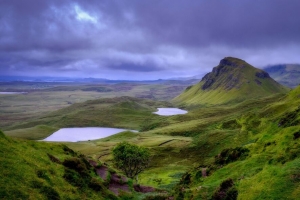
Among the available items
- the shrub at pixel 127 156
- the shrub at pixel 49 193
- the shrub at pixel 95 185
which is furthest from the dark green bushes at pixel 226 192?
the shrub at pixel 127 156

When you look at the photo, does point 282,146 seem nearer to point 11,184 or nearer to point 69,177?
point 69,177

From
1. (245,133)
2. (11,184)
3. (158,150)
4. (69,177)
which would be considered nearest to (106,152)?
(158,150)

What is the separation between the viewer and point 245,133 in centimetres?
13200

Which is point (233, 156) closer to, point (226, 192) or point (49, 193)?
point (226, 192)

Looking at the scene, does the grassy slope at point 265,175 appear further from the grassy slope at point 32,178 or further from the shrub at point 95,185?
the grassy slope at point 32,178

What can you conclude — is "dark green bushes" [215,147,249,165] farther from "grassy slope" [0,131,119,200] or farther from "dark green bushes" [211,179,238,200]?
"grassy slope" [0,131,119,200]

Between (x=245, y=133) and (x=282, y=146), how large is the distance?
88.7 meters

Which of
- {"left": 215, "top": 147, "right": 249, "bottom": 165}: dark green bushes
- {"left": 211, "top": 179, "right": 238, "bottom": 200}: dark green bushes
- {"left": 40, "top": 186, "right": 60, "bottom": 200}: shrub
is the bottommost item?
{"left": 215, "top": 147, "right": 249, "bottom": 165}: dark green bushes

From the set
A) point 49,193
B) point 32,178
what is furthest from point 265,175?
point 32,178

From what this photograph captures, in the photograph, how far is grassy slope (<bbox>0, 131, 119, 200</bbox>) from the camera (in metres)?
27.3

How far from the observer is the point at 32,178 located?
1190 inches

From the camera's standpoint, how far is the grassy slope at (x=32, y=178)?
89.5 feet

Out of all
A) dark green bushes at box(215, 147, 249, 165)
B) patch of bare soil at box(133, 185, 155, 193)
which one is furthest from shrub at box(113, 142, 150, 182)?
dark green bushes at box(215, 147, 249, 165)

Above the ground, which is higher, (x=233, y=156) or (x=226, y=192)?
(x=226, y=192)
